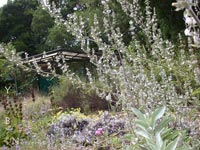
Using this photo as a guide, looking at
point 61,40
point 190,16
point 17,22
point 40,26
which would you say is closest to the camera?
point 190,16

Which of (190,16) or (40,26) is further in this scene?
(40,26)

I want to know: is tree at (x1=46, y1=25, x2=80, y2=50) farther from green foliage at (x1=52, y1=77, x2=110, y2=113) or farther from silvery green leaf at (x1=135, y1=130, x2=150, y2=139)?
silvery green leaf at (x1=135, y1=130, x2=150, y2=139)

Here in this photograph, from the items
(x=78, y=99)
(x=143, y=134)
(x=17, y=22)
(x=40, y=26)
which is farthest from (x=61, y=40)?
(x=143, y=134)

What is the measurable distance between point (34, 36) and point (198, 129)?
94.1 feet

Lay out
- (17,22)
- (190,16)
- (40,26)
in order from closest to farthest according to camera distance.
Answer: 1. (190,16)
2. (40,26)
3. (17,22)

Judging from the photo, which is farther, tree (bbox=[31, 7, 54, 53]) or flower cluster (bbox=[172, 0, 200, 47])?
tree (bbox=[31, 7, 54, 53])

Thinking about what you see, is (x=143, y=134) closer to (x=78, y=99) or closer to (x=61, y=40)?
(x=78, y=99)

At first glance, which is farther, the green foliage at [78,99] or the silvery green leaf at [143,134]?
the green foliage at [78,99]

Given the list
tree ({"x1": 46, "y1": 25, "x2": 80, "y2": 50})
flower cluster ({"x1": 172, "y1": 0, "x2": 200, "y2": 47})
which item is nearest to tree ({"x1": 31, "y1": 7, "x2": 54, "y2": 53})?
tree ({"x1": 46, "y1": 25, "x2": 80, "y2": 50})

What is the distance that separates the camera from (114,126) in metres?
4.94

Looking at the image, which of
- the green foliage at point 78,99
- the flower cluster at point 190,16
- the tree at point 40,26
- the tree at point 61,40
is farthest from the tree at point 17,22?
the flower cluster at point 190,16

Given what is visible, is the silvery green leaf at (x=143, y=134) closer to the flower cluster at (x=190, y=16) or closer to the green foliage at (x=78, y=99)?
the flower cluster at (x=190, y=16)

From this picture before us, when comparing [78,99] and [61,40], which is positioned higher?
[61,40]

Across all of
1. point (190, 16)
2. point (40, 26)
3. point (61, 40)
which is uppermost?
point (40, 26)
